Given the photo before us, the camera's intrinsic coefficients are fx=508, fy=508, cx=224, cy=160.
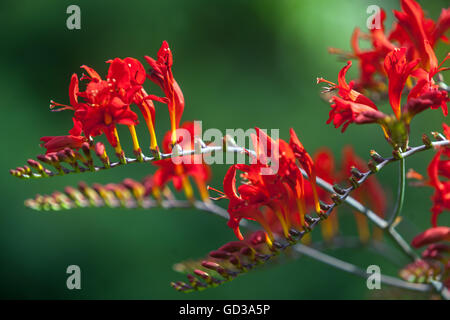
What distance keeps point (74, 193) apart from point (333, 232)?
74cm

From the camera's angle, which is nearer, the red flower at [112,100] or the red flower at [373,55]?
the red flower at [112,100]

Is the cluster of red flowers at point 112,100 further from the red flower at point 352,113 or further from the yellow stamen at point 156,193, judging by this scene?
the yellow stamen at point 156,193

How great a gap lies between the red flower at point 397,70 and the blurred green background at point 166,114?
5.79ft

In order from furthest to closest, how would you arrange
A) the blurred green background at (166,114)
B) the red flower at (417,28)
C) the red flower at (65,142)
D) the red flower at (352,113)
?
1. the blurred green background at (166,114)
2. the red flower at (417,28)
3. the red flower at (65,142)
4. the red flower at (352,113)

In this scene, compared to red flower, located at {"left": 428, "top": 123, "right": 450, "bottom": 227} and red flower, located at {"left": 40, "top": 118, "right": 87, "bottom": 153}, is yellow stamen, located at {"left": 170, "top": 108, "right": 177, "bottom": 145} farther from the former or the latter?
red flower, located at {"left": 428, "top": 123, "right": 450, "bottom": 227}

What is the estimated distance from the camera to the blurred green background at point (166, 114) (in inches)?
118

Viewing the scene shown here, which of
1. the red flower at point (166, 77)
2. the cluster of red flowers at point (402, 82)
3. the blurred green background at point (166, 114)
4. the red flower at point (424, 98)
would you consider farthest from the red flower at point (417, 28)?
Result: the blurred green background at point (166, 114)

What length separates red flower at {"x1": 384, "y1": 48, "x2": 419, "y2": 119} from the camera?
0.90m

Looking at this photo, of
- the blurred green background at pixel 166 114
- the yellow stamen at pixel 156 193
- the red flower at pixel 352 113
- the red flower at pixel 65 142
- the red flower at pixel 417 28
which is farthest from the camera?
the blurred green background at pixel 166 114

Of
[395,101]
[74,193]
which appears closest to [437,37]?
[395,101]

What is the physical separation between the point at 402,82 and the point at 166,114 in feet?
9.22

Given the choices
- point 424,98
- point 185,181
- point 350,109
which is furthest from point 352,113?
point 185,181

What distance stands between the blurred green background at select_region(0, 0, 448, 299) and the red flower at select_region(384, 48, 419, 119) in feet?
5.79

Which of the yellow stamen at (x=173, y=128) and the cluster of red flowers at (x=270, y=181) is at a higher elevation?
the yellow stamen at (x=173, y=128)
